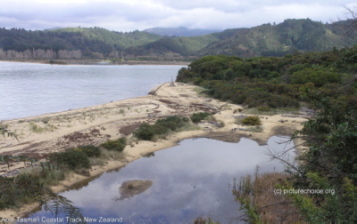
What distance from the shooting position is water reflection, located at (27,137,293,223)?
338 inches

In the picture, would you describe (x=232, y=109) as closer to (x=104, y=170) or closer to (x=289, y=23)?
(x=104, y=170)

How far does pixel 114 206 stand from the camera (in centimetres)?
891

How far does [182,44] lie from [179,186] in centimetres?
17766

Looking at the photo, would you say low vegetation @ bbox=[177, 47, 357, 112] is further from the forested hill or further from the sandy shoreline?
the forested hill

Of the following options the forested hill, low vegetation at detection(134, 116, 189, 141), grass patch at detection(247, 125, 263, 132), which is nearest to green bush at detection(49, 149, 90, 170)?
low vegetation at detection(134, 116, 189, 141)

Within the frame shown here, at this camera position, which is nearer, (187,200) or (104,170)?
Result: (187,200)

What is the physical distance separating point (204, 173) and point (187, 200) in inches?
98.3

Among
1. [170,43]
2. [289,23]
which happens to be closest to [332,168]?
[289,23]

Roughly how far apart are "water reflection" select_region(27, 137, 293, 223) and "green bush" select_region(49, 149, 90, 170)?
1.00 meters

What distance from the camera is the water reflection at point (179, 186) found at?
859 cm

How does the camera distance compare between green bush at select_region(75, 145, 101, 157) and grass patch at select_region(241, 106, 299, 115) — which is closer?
green bush at select_region(75, 145, 101, 157)

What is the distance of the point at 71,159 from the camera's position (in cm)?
1123

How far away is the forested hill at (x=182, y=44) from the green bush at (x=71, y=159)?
79829mm

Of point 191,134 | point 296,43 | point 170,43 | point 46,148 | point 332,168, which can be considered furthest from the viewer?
point 170,43
